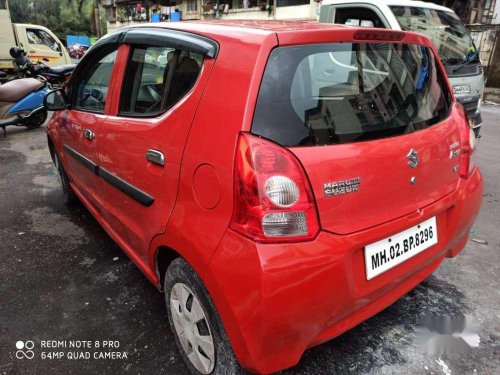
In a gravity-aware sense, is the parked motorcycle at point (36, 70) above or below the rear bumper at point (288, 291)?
below

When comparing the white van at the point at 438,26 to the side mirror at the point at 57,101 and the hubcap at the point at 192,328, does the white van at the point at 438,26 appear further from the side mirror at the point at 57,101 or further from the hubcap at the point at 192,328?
the hubcap at the point at 192,328

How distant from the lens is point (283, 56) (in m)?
1.51

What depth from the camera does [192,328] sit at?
181 centimetres

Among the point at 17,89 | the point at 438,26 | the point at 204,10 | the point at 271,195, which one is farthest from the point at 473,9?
the point at 271,195

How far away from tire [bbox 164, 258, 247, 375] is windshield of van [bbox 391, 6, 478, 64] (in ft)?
15.0

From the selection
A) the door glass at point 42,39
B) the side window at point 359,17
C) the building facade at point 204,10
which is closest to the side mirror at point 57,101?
the side window at point 359,17

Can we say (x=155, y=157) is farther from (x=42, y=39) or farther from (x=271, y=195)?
(x=42, y=39)

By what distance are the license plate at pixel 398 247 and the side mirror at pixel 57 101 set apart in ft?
8.64

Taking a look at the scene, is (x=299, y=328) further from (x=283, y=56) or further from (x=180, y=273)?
(x=283, y=56)

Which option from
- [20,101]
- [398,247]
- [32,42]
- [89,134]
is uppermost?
[89,134]

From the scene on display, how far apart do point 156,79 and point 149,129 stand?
32cm

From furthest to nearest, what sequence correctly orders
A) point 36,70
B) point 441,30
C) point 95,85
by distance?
point 36,70
point 441,30
point 95,85

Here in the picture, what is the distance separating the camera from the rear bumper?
137 cm

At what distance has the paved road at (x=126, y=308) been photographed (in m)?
2.02
